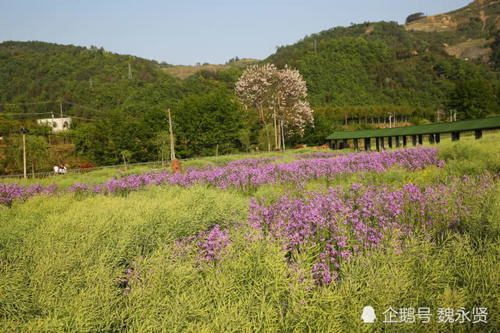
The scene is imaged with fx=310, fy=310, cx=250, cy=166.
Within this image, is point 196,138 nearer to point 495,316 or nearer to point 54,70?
point 495,316

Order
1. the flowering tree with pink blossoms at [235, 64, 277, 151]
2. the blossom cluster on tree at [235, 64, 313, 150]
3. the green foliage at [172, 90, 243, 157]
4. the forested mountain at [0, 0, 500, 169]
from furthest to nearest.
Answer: the blossom cluster on tree at [235, 64, 313, 150], the flowering tree with pink blossoms at [235, 64, 277, 151], the forested mountain at [0, 0, 500, 169], the green foliage at [172, 90, 243, 157]

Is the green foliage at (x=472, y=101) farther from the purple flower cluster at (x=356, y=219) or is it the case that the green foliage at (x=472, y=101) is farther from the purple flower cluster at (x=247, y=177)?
the purple flower cluster at (x=356, y=219)

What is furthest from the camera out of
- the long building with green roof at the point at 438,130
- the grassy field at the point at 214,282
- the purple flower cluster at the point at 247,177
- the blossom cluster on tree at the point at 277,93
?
the blossom cluster on tree at the point at 277,93

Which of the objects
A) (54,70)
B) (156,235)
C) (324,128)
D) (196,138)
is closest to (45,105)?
(54,70)

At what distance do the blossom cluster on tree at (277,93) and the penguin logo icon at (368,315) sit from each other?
43.1 meters

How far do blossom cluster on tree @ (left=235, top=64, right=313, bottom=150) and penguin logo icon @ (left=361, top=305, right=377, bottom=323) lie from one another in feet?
142

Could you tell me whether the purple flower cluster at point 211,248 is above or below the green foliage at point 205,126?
below

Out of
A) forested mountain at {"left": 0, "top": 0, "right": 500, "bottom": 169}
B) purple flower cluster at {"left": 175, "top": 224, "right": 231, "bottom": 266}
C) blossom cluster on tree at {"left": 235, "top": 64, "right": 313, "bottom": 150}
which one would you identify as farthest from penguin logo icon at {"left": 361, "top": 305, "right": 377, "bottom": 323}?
blossom cluster on tree at {"left": 235, "top": 64, "right": 313, "bottom": 150}

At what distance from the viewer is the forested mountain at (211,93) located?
138ft

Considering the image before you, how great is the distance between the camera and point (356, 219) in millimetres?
4141

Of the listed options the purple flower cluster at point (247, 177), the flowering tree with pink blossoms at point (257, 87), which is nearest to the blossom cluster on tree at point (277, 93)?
the flowering tree with pink blossoms at point (257, 87)

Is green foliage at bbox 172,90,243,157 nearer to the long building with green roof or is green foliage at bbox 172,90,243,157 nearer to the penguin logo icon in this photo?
the long building with green roof

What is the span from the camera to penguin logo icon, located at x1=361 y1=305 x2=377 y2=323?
220 cm

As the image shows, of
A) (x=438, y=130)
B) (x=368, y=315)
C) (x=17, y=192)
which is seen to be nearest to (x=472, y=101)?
(x=438, y=130)
